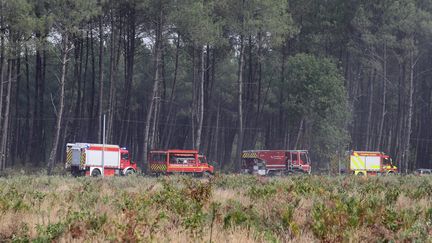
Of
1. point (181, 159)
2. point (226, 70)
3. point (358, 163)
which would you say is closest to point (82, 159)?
point (181, 159)

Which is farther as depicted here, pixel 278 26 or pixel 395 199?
pixel 278 26

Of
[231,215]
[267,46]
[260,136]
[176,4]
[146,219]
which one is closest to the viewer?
[146,219]

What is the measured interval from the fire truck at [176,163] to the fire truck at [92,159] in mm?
2183

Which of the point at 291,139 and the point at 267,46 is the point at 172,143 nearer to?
the point at 291,139

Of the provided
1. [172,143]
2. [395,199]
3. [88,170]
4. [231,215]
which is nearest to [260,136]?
[172,143]

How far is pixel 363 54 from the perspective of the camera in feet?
199

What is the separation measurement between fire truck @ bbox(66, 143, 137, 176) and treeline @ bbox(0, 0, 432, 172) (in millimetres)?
1495

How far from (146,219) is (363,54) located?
50.4m

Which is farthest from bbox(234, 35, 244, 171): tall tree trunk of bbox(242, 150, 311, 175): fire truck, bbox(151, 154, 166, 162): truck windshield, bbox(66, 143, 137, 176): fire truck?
bbox(66, 143, 137, 176): fire truck

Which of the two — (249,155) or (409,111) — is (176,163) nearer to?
(249,155)

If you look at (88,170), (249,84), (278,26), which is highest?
(278,26)

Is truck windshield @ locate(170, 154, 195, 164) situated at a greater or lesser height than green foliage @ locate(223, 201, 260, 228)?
greater

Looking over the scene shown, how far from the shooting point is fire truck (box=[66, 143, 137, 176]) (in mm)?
46250

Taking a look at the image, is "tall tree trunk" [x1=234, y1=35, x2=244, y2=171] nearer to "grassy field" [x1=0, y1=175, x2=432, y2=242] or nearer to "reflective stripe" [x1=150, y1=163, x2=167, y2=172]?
"reflective stripe" [x1=150, y1=163, x2=167, y2=172]
